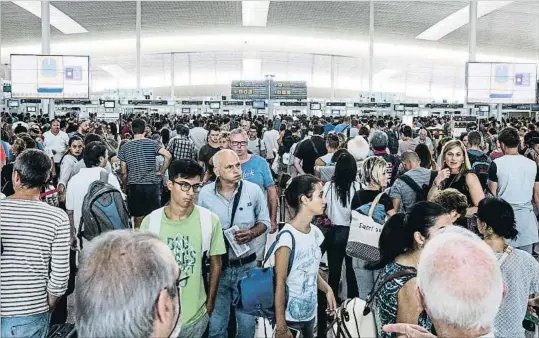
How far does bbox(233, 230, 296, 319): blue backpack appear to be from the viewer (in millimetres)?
3227

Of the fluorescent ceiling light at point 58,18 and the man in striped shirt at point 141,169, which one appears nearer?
the man in striped shirt at point 141,169

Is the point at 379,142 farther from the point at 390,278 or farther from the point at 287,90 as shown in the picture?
the point at 287,90

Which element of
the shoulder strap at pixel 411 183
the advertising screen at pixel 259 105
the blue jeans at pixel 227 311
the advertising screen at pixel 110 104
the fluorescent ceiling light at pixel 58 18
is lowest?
the blue jeans at pixel 227 311

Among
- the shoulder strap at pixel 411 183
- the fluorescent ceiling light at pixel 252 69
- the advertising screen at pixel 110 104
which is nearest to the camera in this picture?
the shoulder strap at pixel 411 183

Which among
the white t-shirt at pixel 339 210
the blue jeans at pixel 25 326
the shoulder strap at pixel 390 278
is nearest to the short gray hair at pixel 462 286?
the shoulder strap at pixel 390 278

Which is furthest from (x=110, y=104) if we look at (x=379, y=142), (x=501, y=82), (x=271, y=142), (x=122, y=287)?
(x=122, y=287)

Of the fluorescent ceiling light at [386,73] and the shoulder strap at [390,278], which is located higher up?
the fluorescent ceiling light at [386,73]

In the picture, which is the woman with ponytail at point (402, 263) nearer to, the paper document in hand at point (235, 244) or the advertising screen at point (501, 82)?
the paper document in hand at point (235, 244)

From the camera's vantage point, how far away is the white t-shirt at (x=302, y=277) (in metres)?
3.27

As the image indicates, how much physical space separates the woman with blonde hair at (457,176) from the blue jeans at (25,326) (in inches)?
114

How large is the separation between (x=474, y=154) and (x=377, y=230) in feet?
10.3

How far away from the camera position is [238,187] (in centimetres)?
407

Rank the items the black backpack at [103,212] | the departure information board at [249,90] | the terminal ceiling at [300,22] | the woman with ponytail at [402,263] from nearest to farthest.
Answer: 1. the woman with ponytail at [402,263]
2. the black backpack at [103,212]
3. the terminal ceiling at [300,22]
4. the departure information board at [249,90]

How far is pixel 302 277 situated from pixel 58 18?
2476cm
